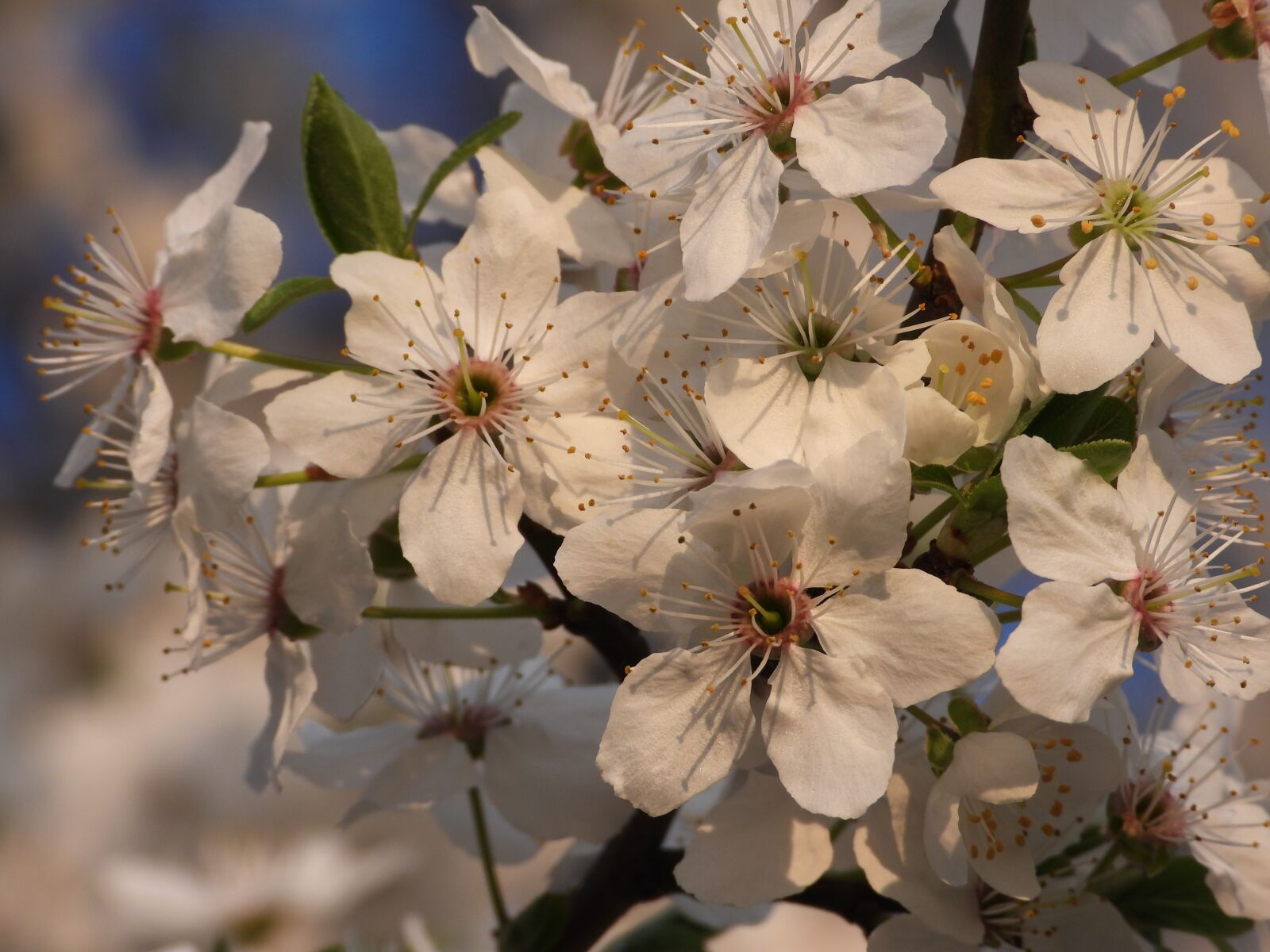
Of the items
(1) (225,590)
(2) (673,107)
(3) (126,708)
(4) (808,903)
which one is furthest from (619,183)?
(3) (126,708)

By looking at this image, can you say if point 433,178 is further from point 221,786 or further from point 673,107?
point 221,786

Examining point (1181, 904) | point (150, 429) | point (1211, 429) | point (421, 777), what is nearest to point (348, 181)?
point (150, 429)

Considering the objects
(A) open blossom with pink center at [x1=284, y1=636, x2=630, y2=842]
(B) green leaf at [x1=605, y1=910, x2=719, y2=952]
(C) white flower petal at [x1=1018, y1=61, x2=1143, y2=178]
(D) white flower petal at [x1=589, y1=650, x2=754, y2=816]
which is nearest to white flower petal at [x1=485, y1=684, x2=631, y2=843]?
(A) open blossom with pink center at [x1=284, y1=636, x2=630, y2=842]

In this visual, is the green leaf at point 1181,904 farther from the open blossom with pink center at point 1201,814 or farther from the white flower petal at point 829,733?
the white flower petal at point 829,733


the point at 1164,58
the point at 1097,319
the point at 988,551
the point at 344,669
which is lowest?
the point at 344,669

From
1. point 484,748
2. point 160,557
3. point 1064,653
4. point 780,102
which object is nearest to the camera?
point 1064,653

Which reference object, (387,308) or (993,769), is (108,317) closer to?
(387,308)
